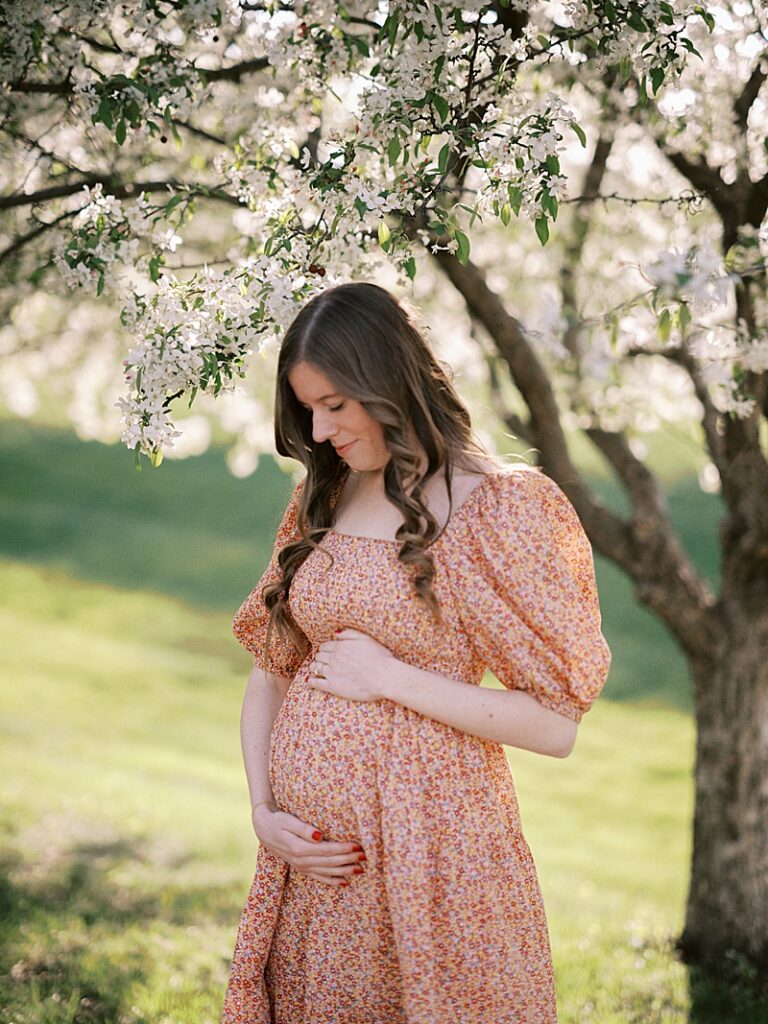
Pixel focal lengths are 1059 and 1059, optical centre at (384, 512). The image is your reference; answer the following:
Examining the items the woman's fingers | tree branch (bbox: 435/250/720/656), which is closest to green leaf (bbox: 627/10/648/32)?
tree branch (bbox: 435/250/720/656)

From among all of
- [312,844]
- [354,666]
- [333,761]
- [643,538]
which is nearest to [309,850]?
[312,844]

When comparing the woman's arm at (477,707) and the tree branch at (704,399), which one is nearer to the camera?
the woman's arm at (477,707)

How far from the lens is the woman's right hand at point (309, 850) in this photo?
7.82 ft

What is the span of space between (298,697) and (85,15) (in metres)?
2.23

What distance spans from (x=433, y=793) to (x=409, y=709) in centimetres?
19

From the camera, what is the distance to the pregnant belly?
2.38 meters

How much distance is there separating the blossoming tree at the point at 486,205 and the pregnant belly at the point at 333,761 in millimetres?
777

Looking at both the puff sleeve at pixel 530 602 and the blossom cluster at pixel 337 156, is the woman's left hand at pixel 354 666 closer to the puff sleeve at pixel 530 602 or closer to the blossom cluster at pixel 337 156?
the puff sleeve at pixel 530 602

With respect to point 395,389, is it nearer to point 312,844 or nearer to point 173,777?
point 312,844

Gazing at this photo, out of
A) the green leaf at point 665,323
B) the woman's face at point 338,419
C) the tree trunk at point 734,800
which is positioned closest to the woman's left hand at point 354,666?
the woman's face at point 338,419

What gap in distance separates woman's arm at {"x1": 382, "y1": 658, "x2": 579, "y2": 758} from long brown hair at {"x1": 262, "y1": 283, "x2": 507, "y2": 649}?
0.50ft

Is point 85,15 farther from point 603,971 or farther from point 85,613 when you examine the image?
point 85,613

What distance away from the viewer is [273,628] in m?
2.78

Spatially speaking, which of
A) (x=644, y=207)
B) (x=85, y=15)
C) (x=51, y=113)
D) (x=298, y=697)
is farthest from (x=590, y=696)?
(x=644, y=207)
